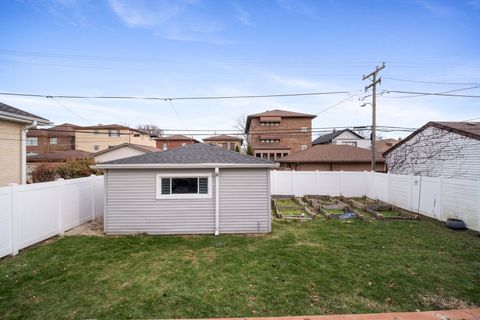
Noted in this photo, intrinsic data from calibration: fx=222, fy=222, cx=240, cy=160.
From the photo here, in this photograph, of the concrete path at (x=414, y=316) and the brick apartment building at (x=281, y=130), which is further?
the brick apartment building at (x=281, y=130)

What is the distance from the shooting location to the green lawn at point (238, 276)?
12.1ft

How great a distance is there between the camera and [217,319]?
3.29 meters

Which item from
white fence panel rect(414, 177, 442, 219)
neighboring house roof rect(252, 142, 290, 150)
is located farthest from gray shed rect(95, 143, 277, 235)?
neighboring house roof rect(252, 142, 290, 150)

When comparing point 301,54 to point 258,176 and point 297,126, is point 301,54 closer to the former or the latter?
point 258,176

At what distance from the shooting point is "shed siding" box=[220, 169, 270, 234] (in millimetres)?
7805

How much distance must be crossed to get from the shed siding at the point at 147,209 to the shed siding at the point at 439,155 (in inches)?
502

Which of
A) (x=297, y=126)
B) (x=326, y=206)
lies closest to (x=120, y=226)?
(x=326, y=206)

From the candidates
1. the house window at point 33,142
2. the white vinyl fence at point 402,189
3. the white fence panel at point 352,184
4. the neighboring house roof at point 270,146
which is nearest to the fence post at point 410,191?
the white vinyl fence at point 402,189

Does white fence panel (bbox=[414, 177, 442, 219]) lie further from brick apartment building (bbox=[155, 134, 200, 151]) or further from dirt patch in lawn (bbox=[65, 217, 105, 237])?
brick apartment building (bbox=[155, 134, 200, 151])

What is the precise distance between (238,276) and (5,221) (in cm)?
589

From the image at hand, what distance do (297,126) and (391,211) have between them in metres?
23.6

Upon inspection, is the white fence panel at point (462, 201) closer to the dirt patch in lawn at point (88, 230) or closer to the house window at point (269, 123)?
the dirt patch in lawn at point (88, 230)

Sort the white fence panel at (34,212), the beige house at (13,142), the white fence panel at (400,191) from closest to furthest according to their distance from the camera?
the white fence panel at (34,212) → the beige house at (13,142) → the white fence panel at (400,191)

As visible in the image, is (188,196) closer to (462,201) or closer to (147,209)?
(147,209)
